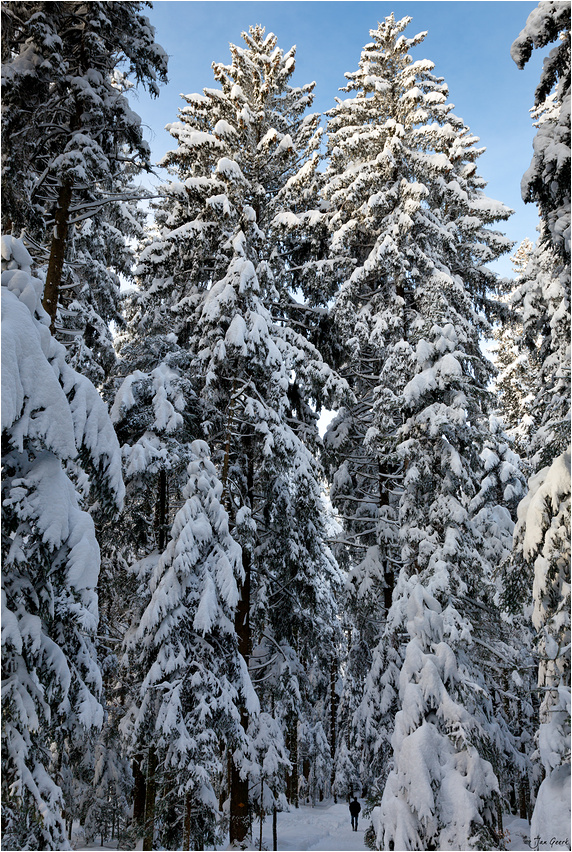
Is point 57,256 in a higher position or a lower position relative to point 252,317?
lower

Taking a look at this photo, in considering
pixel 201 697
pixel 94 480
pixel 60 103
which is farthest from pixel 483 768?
pixel 60 103

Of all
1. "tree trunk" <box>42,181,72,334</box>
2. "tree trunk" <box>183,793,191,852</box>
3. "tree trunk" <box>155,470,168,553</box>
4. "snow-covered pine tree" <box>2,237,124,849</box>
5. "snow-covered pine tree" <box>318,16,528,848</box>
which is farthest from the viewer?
"tree trunk" <box>155,470,168,553</box>

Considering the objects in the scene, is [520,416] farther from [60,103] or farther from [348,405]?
[60,103]

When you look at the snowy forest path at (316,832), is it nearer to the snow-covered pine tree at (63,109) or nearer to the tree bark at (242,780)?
the tree bark at (242,780)

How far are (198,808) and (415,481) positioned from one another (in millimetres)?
6501

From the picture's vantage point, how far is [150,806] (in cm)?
1029

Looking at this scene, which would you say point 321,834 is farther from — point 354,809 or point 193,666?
point 193,666

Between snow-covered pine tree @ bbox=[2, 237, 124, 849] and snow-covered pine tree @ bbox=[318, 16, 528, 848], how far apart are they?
16.4 feet

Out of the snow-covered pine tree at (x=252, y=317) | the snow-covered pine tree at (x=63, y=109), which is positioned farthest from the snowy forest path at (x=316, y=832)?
the snow-covered pine tree at (x=63, y=109)

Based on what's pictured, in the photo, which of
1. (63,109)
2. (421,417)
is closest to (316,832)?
(421,417)

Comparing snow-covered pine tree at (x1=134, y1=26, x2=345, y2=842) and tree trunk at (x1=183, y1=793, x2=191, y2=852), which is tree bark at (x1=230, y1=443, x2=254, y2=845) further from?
tree trunk at (x1=183, y1=793, x2=191, y2=852)

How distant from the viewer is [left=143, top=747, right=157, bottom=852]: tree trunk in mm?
9703

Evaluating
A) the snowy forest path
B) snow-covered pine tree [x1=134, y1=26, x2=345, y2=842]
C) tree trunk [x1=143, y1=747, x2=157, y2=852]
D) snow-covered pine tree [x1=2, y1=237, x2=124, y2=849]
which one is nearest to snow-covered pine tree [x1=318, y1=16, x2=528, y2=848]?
snow-covered pine tree [x1=134, y1=26, x2=345, y2=842]

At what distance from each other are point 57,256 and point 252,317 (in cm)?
494
